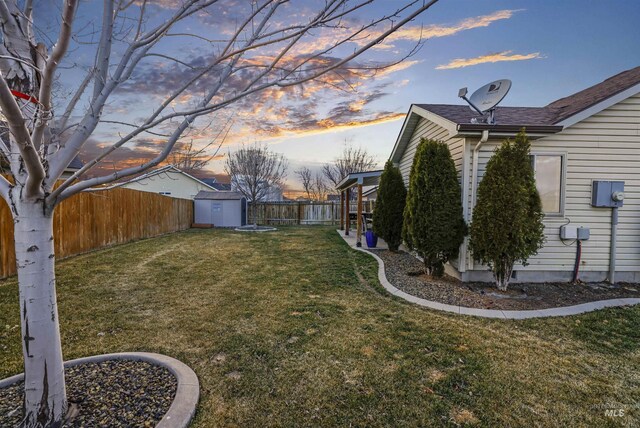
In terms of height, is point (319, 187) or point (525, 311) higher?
point (319, 187)

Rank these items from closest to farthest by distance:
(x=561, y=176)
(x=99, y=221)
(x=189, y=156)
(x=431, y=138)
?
(x=189, y=156)
(x=561, y=176)
(x=431, y=138)
(x=99, y=221)

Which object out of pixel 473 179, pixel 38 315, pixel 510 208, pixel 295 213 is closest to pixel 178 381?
pixel 38 315

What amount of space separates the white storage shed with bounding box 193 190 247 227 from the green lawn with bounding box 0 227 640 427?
13459 mm

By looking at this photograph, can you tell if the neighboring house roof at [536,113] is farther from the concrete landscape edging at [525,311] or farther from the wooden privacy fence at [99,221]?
the wooden privacy fence at [99,221]

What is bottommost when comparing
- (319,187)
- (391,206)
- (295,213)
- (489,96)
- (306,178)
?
(295,213)

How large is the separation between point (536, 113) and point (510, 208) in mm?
3597

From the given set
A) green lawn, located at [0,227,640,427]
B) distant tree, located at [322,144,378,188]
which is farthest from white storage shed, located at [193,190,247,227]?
green lawn, located at [0,227,640,427]

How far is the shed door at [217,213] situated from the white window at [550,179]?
16838mm

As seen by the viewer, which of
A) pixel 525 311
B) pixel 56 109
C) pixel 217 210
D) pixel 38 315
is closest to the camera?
pixel 38 315

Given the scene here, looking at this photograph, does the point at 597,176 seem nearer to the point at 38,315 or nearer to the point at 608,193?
the point at 608,193

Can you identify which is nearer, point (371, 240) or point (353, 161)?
point (371, 240)

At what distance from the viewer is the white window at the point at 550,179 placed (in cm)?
587

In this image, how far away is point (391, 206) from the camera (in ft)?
29.1

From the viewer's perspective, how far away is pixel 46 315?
1.78m
